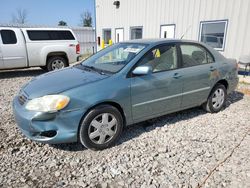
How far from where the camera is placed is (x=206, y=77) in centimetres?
425

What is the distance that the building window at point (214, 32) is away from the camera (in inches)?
320

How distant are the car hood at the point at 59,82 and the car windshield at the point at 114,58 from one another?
11.1 inches

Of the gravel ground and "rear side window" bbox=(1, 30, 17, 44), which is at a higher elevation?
"rear side window" bbox=(1, 30, 17, 44)

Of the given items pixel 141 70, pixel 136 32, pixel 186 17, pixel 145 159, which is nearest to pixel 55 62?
pixel 136 32

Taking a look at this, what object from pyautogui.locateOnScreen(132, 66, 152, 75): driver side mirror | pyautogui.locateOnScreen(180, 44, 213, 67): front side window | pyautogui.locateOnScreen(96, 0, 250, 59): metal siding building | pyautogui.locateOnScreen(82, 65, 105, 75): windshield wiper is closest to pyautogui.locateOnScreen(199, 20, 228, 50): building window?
pyautogui.locateOnScreen(96, 0, 250, 59): metal siding building

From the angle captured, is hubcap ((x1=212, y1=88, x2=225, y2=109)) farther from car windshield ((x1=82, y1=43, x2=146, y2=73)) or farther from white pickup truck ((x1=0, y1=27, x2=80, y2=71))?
white pickup truck ((x1=0, y1=27, x2=80, y2=71))

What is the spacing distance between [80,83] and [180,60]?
1898 mm

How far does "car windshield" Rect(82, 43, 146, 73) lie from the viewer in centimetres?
352

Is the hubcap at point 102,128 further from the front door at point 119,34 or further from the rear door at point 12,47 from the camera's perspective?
the front door at point 119,34

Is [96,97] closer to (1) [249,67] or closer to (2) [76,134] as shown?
(2) [76,134]

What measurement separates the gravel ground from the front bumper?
334 mm

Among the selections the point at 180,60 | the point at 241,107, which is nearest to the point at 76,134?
the point at 180,60

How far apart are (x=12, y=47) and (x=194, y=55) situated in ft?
22.3

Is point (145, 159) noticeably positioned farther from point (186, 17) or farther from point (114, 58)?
point (186, 17)
